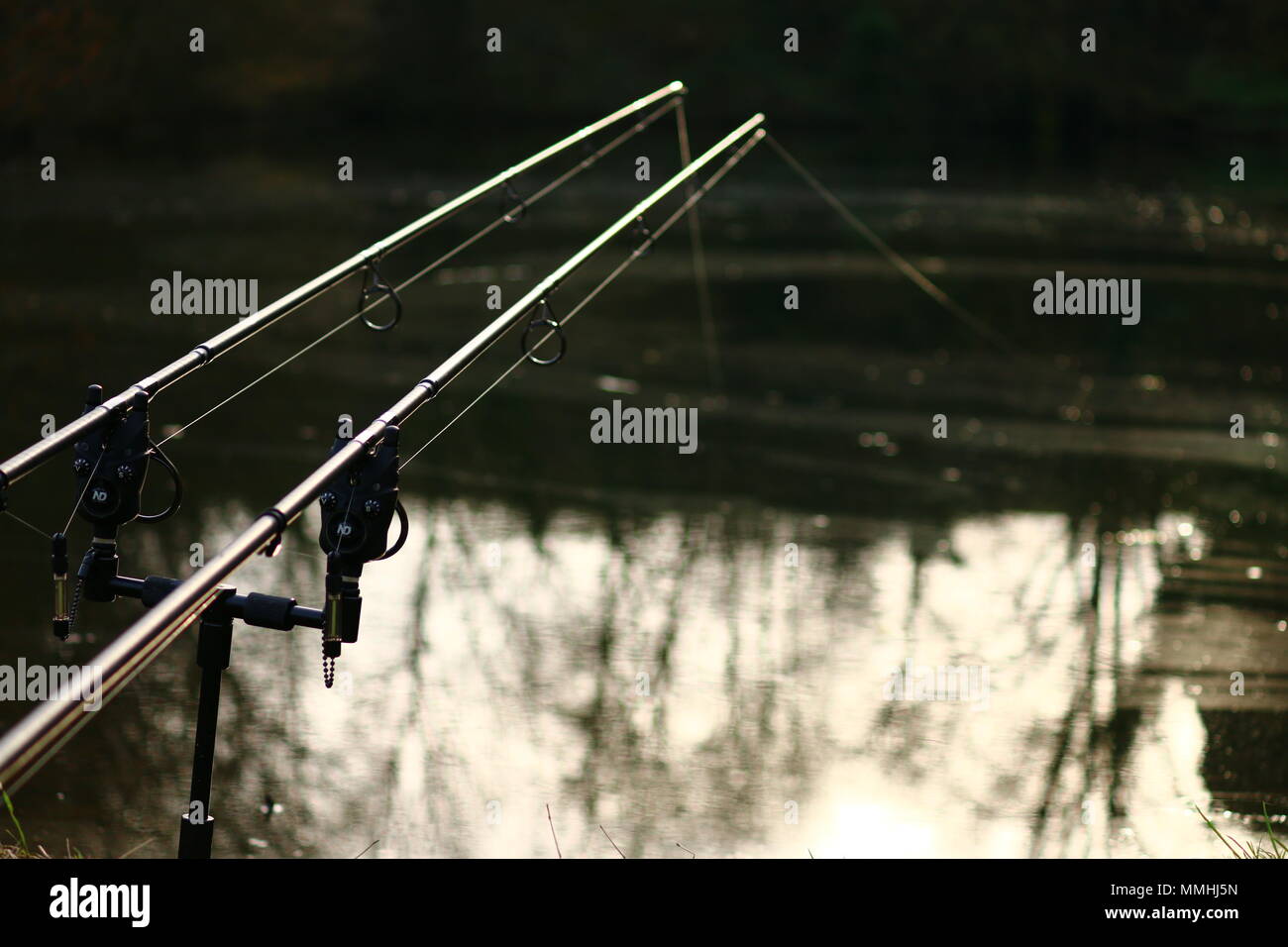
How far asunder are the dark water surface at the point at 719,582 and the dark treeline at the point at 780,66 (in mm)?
24888

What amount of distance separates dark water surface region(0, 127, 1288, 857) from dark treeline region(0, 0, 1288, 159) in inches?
980

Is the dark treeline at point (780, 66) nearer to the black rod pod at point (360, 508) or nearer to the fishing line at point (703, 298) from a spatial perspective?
the fishing line at point (703, 298)

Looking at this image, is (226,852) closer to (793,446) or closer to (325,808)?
(325,808)

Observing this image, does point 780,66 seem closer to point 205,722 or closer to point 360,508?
point 360,508

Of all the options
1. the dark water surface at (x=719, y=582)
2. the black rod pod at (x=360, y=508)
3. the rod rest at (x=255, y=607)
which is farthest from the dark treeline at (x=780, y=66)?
the black rod pod at (x=360, y=508)

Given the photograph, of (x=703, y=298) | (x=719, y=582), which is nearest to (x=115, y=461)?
(x=719, y=582)

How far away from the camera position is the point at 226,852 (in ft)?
20.8

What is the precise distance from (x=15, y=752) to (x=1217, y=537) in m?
9.84

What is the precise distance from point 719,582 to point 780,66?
138ft

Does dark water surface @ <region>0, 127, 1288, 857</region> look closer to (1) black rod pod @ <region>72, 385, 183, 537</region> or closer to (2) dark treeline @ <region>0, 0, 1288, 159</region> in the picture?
(1) black rod pod @ <region>72, 385, 183, 537</region>

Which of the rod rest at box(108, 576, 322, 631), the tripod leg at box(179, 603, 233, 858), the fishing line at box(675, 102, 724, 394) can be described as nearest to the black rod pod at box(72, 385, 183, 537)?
the rod rest at box(108, 576, 322, 631)

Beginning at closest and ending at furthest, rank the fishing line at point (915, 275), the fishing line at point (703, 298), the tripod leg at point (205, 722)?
the tripod leg at point (205, 722)
the fishing line at point (703, 298)
the fishing line at point (915, 275)

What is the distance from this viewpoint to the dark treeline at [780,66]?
43.9m
